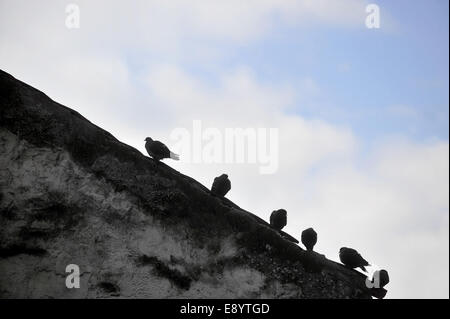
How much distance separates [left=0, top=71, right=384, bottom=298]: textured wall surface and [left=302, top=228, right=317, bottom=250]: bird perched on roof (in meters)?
3.11

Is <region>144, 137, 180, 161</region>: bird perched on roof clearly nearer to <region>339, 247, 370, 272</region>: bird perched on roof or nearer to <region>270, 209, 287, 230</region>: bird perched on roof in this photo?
<region>270, 209, 287, 230</region>: bird perched on roof

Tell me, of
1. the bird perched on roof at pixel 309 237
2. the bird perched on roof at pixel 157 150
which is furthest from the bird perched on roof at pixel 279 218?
the bird perched on roof at pixel 157 150

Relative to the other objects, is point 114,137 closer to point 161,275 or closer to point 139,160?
point 139,160

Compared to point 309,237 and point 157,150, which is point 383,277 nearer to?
point 309,237

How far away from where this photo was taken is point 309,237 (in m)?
8.92

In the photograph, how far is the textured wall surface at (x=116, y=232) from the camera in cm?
527

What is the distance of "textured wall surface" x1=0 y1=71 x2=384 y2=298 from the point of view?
527 cm

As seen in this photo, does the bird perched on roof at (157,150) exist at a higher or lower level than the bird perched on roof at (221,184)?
higher

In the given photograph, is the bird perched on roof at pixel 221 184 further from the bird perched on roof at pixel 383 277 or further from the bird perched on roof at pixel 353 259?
the bird perched on roof at pixel 383 277

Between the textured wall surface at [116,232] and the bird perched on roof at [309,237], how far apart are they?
10.2 ft

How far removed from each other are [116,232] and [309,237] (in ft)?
15.6
